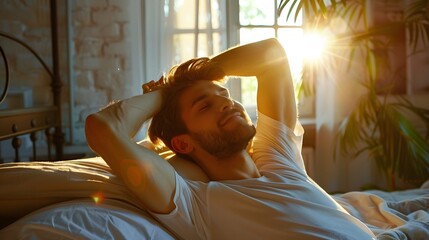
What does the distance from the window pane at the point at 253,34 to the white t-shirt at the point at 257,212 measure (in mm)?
1570

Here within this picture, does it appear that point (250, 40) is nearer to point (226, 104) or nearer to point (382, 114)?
point (382, 114)

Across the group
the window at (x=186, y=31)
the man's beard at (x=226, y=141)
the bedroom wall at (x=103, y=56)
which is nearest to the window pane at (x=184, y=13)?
the window at (x=186, y=31)

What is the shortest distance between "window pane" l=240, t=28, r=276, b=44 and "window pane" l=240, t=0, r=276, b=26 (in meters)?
0.03

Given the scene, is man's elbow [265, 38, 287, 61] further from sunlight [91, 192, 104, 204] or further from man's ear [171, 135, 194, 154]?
sunlight [91, 192, 104, 204]

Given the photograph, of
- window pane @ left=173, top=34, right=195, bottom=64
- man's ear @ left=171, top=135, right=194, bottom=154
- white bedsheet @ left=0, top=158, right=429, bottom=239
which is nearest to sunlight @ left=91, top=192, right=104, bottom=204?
white bedsheet @ left=0, top=158, right=429, bottom=239

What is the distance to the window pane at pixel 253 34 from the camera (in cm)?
274

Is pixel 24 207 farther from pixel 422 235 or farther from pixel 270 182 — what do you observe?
pixel 422 235

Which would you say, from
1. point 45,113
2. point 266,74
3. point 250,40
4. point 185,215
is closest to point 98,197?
point 185,215

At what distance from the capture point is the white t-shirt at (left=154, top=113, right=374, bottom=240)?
3.63 feet

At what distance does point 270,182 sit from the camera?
1268 mm

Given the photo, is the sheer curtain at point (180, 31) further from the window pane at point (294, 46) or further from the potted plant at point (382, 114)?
the window pane at point (294, 46)

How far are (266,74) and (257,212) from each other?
561mm

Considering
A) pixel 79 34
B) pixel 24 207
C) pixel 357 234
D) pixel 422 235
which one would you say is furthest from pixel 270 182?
pixel 79 34

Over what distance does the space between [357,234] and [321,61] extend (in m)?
1.71
